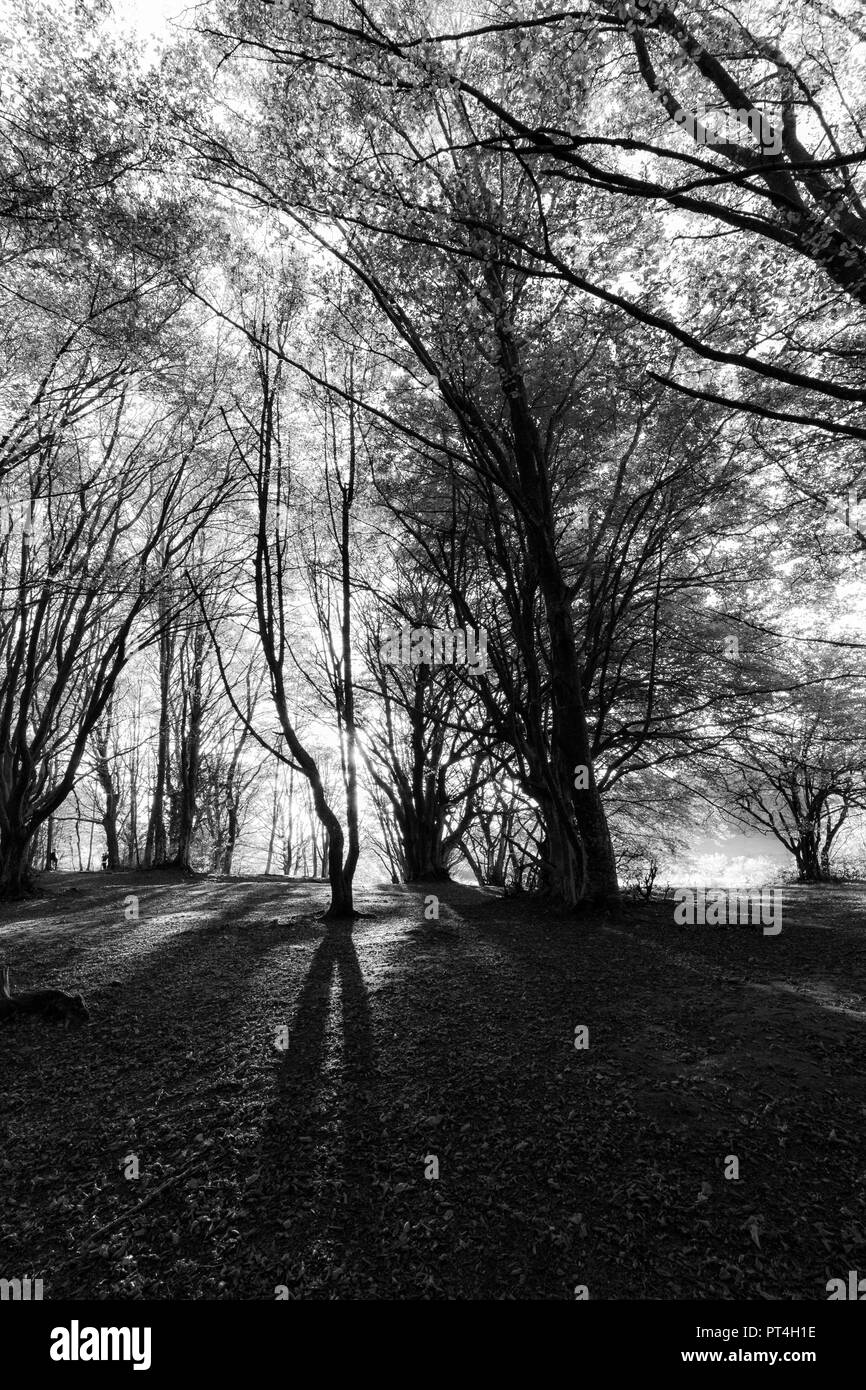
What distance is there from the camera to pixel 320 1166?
2.80 m

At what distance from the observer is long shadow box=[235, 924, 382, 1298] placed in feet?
7.34

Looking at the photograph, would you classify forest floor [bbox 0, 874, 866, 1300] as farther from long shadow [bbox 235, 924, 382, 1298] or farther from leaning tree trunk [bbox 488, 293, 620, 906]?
leaning tree trunk [bbox 488, 293, 620, 906]

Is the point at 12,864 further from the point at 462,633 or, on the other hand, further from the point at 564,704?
the point at 564,704

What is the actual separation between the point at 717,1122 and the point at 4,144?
11071 millimetres

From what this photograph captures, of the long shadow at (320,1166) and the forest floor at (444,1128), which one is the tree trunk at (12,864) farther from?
the long shadow at (320,1166)

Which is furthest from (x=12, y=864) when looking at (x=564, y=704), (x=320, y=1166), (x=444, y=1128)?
(x=444, y=1128)

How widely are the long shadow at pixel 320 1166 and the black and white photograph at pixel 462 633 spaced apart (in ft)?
0.07

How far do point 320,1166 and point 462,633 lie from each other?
8.08 meters

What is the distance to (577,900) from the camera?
763 cm

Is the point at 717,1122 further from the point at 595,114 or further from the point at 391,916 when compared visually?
the point at 595,114

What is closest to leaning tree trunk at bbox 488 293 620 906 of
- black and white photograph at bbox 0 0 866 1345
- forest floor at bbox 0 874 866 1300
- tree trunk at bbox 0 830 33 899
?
black and white photograph at bbox 0 0 866 1345

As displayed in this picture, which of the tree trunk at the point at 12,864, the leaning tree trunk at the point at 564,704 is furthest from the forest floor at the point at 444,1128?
the tree trunk at the point at 12,864

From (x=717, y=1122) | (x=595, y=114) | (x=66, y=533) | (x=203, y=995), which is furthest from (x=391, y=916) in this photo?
(x=595, y=114)

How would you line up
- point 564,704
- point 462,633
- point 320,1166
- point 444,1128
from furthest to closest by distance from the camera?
point 462,633
point 564,704
point 444,1128
point 320,1166
